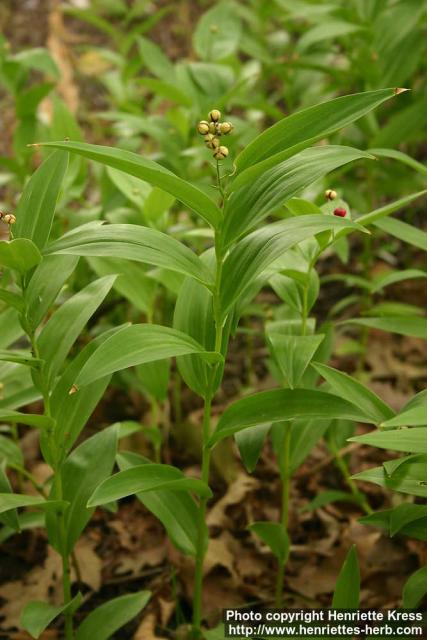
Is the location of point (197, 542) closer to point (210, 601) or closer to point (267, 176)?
point (210, 601)

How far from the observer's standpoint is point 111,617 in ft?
4.81

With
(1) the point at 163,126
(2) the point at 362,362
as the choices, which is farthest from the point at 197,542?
(1) the point at 163,126

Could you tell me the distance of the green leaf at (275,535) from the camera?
4.87 ft

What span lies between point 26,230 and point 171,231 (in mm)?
861

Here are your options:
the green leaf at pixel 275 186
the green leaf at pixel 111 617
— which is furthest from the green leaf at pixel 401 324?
the green leaf at pixel 111 617

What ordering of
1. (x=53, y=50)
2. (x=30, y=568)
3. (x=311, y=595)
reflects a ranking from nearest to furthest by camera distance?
(x=311, y=595) → (x=30, y=568) → (x=53, y=50)

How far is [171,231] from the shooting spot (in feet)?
6.81

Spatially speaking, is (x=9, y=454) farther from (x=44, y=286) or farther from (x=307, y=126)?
(x=307, y=126)

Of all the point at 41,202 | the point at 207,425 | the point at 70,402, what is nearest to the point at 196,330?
the point at 207,425

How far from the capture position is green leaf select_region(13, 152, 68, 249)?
1.24 m

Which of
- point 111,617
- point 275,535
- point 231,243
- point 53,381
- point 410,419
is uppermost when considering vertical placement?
point 231,243

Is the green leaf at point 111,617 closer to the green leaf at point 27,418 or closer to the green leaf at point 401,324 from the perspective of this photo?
the green leaf at point 27,418

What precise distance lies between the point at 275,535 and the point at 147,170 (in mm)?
908

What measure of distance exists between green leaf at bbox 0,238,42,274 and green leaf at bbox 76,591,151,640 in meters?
0.79
